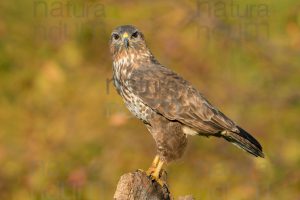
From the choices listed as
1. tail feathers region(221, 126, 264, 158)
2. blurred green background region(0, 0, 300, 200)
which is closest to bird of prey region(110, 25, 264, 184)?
tail feathers region(221, 126, 264, 158)

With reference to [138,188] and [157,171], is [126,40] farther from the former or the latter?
[138,188]

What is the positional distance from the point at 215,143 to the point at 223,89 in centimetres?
70

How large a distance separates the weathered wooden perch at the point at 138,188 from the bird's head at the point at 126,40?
67.1 inches

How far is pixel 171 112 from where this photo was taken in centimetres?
743

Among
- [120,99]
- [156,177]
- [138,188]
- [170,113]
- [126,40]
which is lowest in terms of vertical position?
[138,188]

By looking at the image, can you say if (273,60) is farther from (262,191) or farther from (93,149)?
(93,149)

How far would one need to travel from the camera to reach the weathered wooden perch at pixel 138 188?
6098 millimetres

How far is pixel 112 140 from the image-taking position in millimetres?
11297

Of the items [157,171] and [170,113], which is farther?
[170,113]

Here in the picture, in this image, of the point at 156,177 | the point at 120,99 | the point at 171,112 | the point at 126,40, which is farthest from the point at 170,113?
the point at 120,99

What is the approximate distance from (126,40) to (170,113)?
34.2 inches

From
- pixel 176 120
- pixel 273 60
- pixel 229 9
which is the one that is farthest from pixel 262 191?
pixel 176 120

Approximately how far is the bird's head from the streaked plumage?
0.29 metres

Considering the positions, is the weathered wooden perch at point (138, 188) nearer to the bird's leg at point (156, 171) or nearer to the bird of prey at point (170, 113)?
the bird's leg at point (156, 171)
